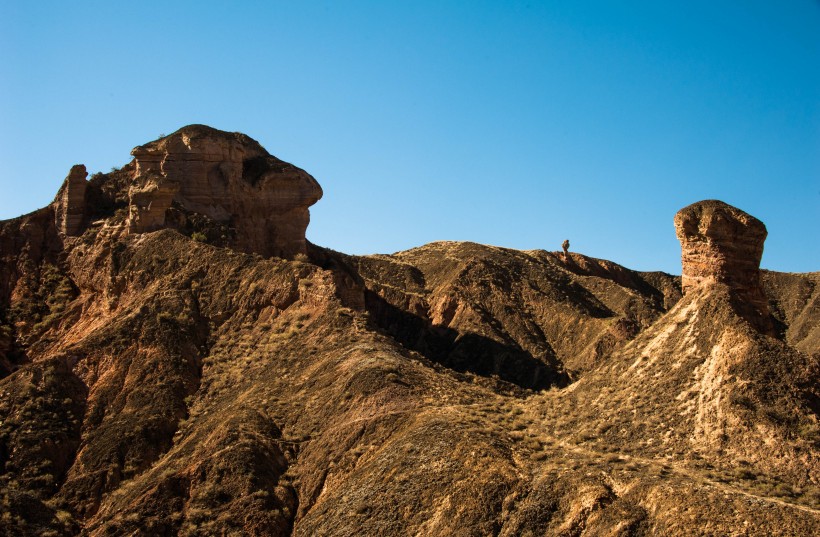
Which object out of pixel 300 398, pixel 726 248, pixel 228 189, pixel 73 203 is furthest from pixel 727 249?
pixel 73 203

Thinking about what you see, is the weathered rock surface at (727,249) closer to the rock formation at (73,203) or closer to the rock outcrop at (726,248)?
the rock outcrop at (726,248)

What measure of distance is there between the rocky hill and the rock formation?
0.37 feet

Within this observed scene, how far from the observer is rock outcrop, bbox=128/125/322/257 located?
190ft

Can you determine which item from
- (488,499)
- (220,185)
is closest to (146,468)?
(488,499)

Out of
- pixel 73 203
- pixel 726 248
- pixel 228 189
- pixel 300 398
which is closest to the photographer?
pixel 726 248

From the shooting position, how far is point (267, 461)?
3728 cm

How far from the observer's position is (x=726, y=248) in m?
→ 37.4

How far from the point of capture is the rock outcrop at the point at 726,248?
37.3m

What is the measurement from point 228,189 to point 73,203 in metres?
8.83

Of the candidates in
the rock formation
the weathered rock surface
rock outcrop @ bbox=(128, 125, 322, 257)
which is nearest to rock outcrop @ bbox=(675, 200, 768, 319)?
the weathered rock surface

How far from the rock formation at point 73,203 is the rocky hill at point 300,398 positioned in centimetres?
11

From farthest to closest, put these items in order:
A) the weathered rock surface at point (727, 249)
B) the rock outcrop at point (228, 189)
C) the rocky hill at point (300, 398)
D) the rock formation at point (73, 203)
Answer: the rock formation at point (73, 203), the rock outcrop at point (228, 189), the weathered rock surface at point (727, 249), the rocky hill at point (300, 398)

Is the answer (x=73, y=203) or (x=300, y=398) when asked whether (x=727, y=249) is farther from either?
(x=73, y=203)

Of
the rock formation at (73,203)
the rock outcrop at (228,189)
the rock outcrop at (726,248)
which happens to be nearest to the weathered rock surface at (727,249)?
the rock outcrop at (726,248)
